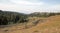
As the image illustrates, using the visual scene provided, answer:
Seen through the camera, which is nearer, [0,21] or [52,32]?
[52,32]

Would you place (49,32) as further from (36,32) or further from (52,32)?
(36,32)

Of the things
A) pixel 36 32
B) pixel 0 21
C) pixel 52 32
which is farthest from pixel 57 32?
pixel 0 21

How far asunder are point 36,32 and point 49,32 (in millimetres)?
1823

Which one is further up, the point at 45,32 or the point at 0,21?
the point at 45,32

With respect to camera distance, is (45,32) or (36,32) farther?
(36,32)

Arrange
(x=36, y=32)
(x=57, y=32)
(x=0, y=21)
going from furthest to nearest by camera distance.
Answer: (x=0, y=21)
(x=36, y=32)
(x=57, y=32)

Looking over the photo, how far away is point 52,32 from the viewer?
1232 cm

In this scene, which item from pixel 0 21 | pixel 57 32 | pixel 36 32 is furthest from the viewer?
pixel 0 21

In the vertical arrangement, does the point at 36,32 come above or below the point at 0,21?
above

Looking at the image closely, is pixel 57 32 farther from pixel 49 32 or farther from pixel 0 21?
pixel 0 21

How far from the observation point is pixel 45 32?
1264 centimetres

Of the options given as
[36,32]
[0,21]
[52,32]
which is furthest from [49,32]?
[0,21]

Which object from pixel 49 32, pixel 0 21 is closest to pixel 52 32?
pixel 49 32

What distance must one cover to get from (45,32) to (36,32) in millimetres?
1467
